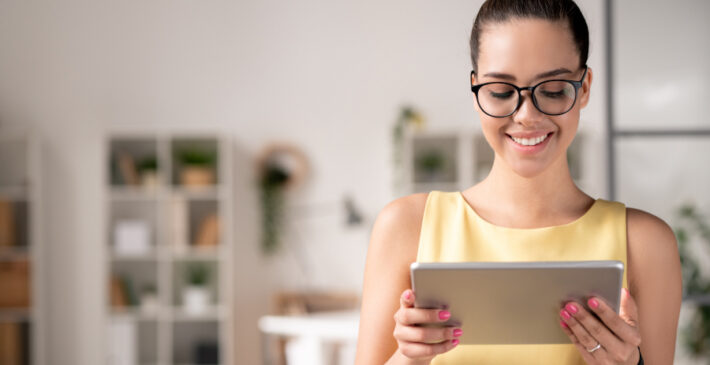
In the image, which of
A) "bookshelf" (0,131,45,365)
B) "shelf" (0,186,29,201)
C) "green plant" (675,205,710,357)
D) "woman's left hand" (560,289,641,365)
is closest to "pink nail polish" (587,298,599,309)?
"woman's left hand" (560,289,641,365)

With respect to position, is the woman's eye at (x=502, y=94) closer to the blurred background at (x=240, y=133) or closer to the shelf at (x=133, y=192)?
the blurred background at (x=240, y=133)

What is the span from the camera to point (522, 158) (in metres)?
1.00

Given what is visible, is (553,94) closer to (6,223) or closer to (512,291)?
(512,291)

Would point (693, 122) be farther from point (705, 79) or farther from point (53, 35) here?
point (53, 35)

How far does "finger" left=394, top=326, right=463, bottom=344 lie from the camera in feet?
2.98

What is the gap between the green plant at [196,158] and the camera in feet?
17.1

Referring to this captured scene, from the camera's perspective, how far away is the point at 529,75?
3.17 ft

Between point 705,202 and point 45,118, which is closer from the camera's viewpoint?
point 705,202

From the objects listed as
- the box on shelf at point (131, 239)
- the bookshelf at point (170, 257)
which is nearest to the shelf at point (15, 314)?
the bookshelf at point (170, 257)

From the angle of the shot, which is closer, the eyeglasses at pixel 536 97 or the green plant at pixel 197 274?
the eyeglasses at pixel 536 97

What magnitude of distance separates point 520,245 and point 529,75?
27cm

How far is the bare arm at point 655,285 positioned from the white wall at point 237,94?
4.62 m

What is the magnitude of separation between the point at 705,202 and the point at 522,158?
1.69 m

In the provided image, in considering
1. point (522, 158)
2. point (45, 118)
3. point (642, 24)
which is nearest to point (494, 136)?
point (522, 158)
